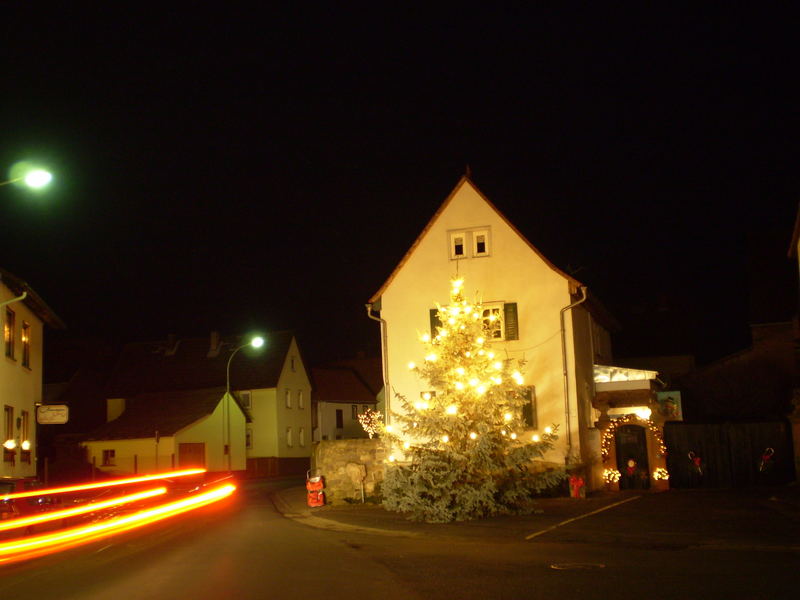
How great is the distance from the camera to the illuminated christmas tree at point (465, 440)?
774 inches

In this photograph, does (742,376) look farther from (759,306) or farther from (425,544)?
(425,544)

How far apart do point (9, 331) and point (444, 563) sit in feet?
64.0

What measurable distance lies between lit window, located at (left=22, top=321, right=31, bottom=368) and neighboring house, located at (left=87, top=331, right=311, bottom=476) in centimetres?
1836

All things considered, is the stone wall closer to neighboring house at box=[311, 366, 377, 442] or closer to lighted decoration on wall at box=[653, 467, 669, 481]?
lighted decoration on wall at box=[653, 467, 669, 481]

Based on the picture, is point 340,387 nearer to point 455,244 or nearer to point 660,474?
point 455,244

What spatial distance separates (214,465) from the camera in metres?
50.6

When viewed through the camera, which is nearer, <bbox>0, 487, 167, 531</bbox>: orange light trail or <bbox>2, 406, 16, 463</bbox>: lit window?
<bbox>0, 487, 167, 531</bbox>: orange light trail

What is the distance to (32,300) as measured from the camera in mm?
29656

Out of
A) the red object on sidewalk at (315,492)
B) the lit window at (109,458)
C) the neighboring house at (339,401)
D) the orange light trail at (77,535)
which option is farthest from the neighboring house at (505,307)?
the neighboring house at (339,401)

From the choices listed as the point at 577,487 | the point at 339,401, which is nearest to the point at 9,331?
the point at 577,487

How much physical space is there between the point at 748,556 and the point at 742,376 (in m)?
32.4

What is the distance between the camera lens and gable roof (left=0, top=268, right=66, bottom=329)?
26073 mm

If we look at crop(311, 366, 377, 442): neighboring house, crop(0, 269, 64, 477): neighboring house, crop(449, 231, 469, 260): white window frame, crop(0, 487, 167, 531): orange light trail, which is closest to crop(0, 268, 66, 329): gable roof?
crop(0, 269, 64, 477): neighboring house

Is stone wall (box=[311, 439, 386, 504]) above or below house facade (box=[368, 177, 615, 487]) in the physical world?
below
